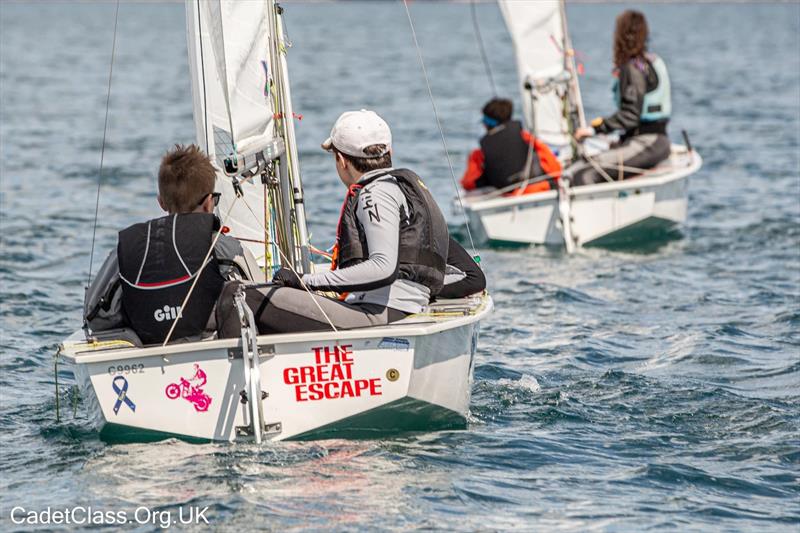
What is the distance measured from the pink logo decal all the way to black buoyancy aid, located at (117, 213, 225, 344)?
190mm

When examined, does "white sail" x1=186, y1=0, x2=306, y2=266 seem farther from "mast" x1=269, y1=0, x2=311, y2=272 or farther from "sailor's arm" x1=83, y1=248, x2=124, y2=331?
"sailor's arm" x1=83, y1=248, x2=124, y2=331

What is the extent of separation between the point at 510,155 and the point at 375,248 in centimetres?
592

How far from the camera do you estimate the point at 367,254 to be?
5.46 metres

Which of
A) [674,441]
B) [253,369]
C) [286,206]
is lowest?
[674,441]

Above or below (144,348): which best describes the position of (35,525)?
below

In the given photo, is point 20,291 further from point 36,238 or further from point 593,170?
point 593,170

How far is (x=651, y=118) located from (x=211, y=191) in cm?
684

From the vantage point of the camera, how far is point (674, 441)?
5.85m

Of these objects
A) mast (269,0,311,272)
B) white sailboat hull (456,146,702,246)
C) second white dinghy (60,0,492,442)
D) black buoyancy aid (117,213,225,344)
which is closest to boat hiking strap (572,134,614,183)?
white sailboat hull (456,146,702,246)

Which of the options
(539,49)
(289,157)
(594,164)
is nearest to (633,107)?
(594,164)

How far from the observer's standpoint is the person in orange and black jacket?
1109 cm

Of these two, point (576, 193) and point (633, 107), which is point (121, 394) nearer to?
point (576, 193)

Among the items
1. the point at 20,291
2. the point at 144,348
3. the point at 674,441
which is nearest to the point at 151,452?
the point at 144,348

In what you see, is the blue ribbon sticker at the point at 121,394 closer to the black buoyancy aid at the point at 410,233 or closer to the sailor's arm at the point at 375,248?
the sailor's arm at the point at 375,248
